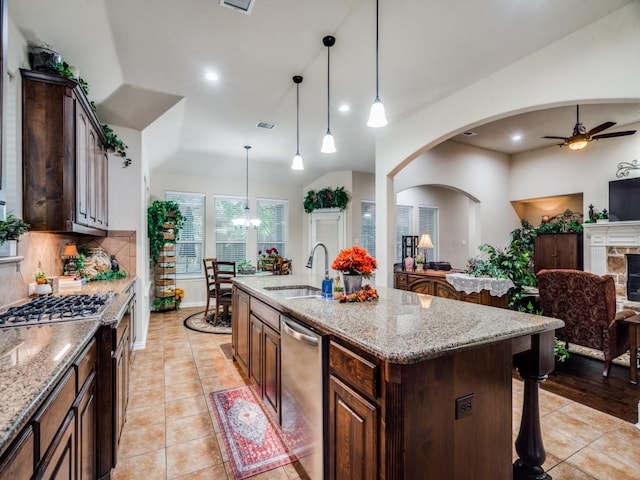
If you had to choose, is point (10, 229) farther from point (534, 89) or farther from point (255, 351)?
point (534, 89)

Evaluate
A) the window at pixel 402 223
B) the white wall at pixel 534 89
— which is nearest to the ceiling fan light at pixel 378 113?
the white wall at pixel 534 89

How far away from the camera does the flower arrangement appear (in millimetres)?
2111

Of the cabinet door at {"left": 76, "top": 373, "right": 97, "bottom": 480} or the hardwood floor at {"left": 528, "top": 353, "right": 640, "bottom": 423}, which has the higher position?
the cabinet door at {"left": 76, "top": 373, "right": 97, "bottom": 480}

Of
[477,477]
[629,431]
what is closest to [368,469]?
[477,477]

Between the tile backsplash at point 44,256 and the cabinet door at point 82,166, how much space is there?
389mm

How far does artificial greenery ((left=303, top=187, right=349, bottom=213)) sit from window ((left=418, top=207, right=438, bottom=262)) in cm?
231

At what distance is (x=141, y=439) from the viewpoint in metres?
2.21

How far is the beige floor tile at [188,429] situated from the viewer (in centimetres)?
223

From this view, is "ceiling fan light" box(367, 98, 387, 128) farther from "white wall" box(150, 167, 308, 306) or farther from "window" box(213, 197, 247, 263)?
"window" box(213, 197, 247, 263)

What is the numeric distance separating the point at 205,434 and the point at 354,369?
1.60 meters

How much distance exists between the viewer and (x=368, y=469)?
1.25 meters

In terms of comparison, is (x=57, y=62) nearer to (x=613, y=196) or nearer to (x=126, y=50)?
(x=126, y=50)

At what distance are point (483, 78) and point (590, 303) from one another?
2.57 m

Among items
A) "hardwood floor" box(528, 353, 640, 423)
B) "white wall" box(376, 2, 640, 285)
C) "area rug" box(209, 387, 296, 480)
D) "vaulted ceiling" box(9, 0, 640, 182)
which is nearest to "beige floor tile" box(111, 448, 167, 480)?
"area rug" box(209, 387, 296, 480)
